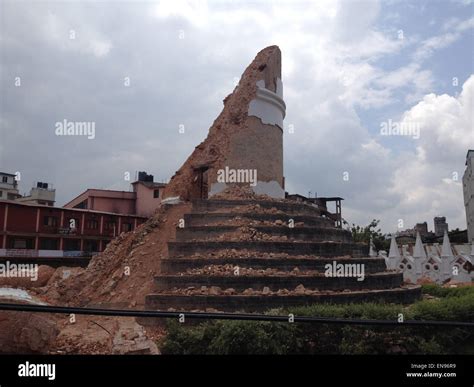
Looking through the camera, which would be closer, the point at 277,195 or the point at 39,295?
the point at 39,295

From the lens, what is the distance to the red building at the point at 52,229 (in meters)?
22.5

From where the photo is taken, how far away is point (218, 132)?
50.4 ft

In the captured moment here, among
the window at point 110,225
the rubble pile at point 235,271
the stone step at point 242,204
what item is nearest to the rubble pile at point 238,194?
the stone step at point 242,204

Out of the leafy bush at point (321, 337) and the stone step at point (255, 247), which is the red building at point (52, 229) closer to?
the stone step at point (255, 247)

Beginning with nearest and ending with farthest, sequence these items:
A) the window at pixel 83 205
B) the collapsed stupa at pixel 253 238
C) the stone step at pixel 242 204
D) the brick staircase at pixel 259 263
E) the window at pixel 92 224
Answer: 1. the brick staircase at pixel 259 263
2. the collapsed stupa at pixel 253 238
3. the stone step at pixel 242 204
4. the window at pixel 92 224
5. the window at pixel 83 205

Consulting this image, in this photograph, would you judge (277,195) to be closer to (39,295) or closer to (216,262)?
(216,262)

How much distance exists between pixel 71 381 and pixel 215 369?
1.47 m

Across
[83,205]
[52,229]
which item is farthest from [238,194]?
[83,205]

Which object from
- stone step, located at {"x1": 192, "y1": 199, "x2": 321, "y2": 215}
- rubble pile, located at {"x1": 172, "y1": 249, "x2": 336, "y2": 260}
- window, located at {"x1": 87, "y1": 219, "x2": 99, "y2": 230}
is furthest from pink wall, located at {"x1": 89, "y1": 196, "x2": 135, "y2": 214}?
rubble pile, located at {"x1": 172, "y1": 249, "x2": 336, "y2": 260}

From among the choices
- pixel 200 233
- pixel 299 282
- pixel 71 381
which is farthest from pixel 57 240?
pixel 71 381

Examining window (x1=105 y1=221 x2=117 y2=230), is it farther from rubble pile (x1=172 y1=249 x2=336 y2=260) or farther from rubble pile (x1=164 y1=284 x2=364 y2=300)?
rubble pile (x1=164 y1=284 x2=364 y2=300)

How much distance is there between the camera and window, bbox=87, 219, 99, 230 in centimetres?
2666

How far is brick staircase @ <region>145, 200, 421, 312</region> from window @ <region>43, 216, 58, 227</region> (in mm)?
15703

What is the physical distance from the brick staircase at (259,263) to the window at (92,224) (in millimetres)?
16497
